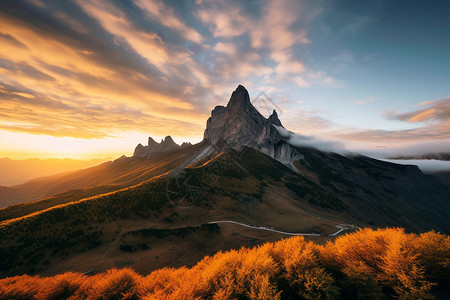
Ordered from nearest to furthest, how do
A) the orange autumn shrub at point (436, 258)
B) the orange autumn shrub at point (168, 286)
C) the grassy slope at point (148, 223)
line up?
1. the orange autumn shrub at point (168, 286)
2. the orange autumn shrub at point (436, 258)
3. the grassy slope at point (148, 223)

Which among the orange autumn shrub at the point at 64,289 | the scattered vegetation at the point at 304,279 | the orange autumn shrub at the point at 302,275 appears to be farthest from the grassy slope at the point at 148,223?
the orange autumn shrub at the point at 302,275

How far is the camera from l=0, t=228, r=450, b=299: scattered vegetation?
12.1 metres

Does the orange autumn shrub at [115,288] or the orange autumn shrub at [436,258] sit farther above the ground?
Result: the orange autumn shrub at [436,258]

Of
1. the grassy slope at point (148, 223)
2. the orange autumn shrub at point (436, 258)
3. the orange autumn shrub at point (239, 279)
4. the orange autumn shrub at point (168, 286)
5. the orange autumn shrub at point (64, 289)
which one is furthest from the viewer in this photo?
the grassy slope at point (148, 223)

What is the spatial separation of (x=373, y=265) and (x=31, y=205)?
118 metres

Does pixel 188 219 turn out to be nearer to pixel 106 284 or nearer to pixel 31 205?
pixel 106 284

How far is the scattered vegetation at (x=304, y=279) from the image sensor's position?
39.9ft

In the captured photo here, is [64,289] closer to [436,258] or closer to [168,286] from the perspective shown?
[168,286]

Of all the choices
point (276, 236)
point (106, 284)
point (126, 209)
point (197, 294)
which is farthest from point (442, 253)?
point (126, 209)

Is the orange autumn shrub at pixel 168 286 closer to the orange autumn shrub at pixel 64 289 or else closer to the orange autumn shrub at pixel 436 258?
the orange autumn shrub at pixel 64 289

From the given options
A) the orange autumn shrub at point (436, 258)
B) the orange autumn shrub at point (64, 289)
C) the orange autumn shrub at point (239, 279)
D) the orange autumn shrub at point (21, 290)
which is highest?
the orange autumn shrub at point (436, 258)

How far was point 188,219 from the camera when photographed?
56.3 meters

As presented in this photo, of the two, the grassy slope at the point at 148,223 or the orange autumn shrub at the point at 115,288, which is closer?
the orange autumn shrub at the point at 115,288

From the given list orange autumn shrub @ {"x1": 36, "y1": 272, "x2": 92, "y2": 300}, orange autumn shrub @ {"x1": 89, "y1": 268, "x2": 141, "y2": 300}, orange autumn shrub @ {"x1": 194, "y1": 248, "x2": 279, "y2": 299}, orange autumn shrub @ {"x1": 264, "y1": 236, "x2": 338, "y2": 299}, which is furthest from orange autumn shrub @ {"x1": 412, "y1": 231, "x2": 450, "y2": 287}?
orange autumn shrub @ {"x1": 36, "y1": 272, "x2": 92, "y2": 300}
